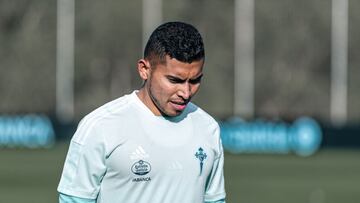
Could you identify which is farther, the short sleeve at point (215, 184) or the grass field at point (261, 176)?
the grass field at point (261, 176)

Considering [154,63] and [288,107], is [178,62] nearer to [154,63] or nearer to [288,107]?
[154,63]

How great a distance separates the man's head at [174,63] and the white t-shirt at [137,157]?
0.15 meters

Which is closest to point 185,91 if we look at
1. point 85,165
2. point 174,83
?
point 174,83

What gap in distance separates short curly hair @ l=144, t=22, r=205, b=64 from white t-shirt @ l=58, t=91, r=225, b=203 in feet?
1.01

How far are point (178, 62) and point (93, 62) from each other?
21.0m

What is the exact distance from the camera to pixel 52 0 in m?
24.9

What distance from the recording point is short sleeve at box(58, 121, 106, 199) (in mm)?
4441

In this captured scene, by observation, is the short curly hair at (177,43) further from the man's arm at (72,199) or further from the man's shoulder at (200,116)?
the man's arm at (72,199)

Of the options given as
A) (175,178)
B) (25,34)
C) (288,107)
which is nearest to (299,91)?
(288,107)

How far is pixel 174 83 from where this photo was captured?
4.47 m

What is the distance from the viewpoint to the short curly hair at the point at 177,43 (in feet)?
14.5

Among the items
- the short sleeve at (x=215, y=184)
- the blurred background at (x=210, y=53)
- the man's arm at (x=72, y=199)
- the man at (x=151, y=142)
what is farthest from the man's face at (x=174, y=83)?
the blurred background at (x=210, y=53)

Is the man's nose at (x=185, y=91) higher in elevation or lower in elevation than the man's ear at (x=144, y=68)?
lower

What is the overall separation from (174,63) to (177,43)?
0.28 feet
